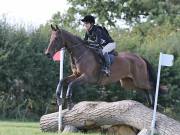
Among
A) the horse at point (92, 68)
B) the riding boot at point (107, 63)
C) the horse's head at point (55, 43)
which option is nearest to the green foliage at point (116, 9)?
the horse at point (92, 68)

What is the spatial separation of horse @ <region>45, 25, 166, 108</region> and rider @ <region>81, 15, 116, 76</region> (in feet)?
0.80

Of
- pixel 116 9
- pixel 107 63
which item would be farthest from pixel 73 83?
pixel 116 9

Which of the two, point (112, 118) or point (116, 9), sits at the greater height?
point (116, 9)

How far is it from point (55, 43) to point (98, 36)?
1.39 meters

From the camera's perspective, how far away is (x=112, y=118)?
1423cm

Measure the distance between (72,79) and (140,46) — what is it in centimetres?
1139

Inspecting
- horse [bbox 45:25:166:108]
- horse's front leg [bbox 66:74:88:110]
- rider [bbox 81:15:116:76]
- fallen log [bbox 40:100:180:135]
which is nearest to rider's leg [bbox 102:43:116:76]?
rider [bbox 81:15:116:76]

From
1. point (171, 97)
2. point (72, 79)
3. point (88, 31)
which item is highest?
point (88, 31)

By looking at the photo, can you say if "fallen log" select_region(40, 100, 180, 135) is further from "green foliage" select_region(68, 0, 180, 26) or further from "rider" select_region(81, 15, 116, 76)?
"green foliage" select_region(68, 0, 180, 26)

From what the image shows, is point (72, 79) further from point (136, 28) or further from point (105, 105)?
point (136, 28)

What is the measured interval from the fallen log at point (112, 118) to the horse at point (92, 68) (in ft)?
1.51

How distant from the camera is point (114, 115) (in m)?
14.1

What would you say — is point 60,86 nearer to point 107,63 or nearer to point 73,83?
point 73,83

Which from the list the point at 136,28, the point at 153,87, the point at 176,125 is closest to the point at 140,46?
the point at 153,87
